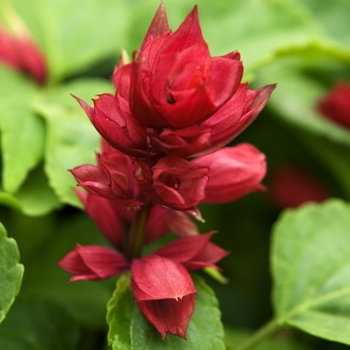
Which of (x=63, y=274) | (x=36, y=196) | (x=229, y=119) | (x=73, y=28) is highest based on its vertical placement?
(x=229, y=119)

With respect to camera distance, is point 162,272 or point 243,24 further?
point 243,24

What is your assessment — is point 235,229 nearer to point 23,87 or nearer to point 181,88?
point 23,87

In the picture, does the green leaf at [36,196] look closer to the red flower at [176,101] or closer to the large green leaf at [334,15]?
the red flower at [176,101]

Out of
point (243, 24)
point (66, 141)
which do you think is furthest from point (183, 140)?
point (243, 24)

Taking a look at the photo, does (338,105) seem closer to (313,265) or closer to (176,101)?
(313,265)

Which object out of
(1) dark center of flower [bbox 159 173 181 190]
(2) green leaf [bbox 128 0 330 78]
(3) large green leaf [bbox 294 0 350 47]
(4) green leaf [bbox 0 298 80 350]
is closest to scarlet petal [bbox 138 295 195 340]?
(1) dark center of flower [bbox 159 173 181 190]

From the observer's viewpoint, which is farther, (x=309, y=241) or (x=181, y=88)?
(x=309, y=241)

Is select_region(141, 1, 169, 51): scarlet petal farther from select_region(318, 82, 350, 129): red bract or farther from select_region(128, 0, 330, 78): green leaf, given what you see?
select_region(318, 82, 350, 129): red bract

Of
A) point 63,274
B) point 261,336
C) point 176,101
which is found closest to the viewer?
point 176,101

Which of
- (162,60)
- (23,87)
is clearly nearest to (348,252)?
(162,60)
